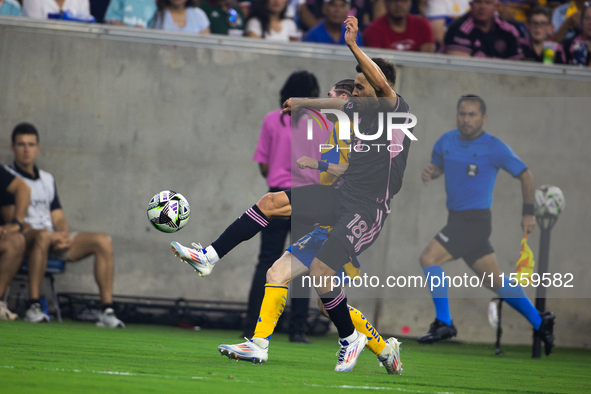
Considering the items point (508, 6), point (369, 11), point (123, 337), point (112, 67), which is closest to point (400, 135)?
point (123, 337)

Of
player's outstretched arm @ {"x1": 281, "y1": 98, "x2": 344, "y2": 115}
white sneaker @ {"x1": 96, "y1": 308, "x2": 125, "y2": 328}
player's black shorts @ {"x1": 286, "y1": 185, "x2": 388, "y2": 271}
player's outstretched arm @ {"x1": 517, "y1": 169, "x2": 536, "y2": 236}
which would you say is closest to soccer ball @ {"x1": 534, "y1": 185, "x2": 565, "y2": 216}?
player's outstretched arm @ {"x1": 517, "y1": 169, "x2": 536, "y2": 236}

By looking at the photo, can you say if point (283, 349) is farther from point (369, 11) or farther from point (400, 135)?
point (369, 11)

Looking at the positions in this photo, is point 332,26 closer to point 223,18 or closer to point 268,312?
point 223,18

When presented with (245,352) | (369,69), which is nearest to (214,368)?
(245,352)

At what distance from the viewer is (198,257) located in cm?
452

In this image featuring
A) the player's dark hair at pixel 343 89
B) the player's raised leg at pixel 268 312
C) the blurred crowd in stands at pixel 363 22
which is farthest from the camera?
the blurred crowd in stands at pixel 363 22

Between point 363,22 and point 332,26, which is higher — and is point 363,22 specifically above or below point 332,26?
above

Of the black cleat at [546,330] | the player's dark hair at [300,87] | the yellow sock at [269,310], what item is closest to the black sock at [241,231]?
the yellow sock at [269,310]

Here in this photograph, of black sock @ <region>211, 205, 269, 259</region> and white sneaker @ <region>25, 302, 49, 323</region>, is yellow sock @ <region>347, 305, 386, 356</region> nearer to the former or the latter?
black sock @ <region>211, 205, 269, 259</region>

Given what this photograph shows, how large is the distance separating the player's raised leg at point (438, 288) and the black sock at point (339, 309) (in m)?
2.73

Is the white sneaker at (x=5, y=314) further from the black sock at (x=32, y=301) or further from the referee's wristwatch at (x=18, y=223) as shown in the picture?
the referee's wristwatch at (x=18, y=223)

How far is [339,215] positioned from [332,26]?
199 inches

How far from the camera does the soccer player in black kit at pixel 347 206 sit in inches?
174

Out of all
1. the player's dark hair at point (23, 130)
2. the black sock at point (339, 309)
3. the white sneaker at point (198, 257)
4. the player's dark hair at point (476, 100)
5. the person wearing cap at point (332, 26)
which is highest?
the person wearing cap at point (332, 26)
